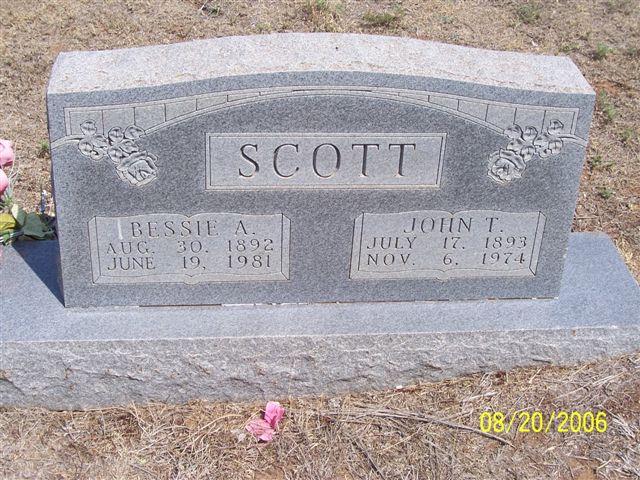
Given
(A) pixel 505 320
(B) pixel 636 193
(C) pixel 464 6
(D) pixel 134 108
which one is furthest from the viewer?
(C) pixel 464 6

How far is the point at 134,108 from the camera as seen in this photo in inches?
133

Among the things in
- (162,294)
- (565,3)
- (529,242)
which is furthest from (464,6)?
(162,294)

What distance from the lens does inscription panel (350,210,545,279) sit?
3.76 metres

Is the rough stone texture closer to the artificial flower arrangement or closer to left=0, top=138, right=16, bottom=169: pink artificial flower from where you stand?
the artificial flower arrangement

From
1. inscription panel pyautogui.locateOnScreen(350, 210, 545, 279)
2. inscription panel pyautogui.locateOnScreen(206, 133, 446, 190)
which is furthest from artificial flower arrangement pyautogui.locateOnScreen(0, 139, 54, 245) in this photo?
inscription panel pyautogui.locateOnScreen(350, 210, 545, 279)

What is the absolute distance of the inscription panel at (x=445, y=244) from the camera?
3.76 metres

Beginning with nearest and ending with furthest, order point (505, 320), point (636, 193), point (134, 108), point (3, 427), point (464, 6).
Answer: point (134, 108) → point (3, 427) → point (505, 320) → point (636, 193) → point (464, 6)

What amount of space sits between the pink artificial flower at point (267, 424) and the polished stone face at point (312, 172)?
470 mm

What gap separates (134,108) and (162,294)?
850mm

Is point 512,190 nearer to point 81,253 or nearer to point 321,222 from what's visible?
point 321,222

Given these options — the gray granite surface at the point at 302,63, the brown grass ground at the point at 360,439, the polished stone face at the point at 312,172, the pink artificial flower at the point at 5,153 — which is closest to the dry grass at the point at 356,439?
the brown grass ground at the point at 360,439
